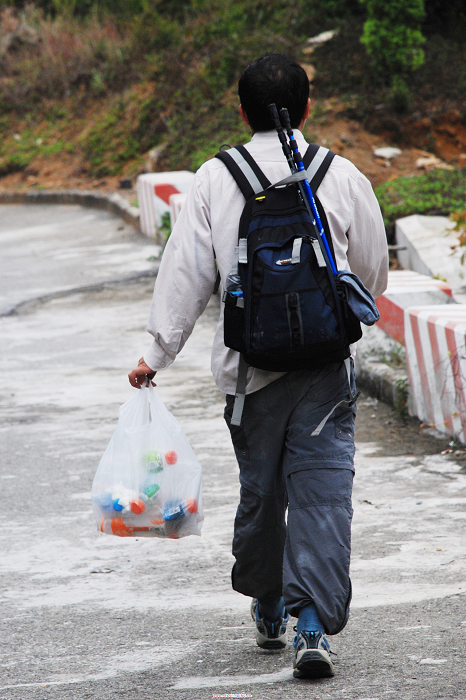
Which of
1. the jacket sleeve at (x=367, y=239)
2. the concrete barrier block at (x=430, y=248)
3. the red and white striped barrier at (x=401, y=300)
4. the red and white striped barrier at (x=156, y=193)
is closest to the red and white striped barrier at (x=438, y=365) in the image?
the red and white striped barrier at (x=401, y=300)

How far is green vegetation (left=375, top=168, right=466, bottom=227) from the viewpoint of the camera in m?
10.4

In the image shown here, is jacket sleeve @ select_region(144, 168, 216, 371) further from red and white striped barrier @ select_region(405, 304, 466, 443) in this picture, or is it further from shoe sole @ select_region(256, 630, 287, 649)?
red and white striped barrier @ select_region(405, 304, 466, 443)

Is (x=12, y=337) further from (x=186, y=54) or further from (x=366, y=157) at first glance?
(x=186, y=54)

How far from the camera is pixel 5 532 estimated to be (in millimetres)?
4352

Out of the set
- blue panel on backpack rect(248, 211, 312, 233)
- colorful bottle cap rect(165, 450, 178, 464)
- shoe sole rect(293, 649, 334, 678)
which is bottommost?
shoe sole rect(293, 649, 334, 678)

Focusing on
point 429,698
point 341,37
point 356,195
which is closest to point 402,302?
point 356,195

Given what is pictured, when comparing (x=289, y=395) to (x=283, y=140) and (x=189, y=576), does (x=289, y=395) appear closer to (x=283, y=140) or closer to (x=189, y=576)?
(x=283, y=140)

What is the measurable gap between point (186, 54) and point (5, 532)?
54.8 ft

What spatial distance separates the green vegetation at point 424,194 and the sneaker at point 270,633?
748cm

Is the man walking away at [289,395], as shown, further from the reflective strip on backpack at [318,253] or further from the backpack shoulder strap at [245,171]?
the reflective strip on backpack at [318,253]

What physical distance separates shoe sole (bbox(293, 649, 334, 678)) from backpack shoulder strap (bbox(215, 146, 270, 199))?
130cm

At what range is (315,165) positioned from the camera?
2746 mm

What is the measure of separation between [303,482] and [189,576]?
4.02 ft

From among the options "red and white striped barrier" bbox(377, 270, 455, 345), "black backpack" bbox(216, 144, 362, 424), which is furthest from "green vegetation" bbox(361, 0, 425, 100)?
"black backpack" bbox(216, 144, 362, 424)
